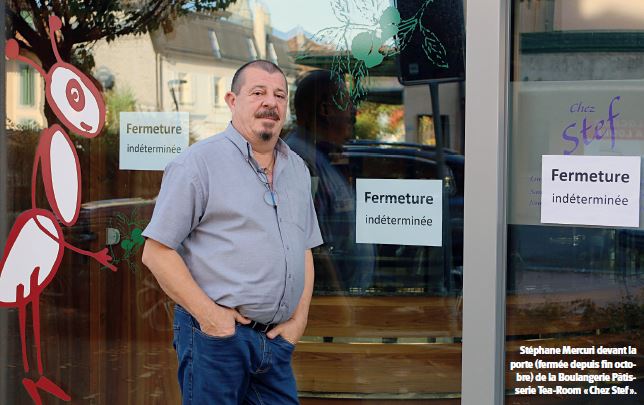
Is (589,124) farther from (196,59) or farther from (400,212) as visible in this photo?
(196,59)

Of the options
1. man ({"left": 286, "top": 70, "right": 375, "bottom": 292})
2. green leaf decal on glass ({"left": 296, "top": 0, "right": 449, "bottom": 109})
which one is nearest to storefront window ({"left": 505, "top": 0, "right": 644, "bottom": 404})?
green leaf decal on glass ({"left": 296, "top": 0, "right": 449, "bottom": 109})

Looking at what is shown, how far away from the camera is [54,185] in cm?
446

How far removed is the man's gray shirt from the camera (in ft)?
10.7

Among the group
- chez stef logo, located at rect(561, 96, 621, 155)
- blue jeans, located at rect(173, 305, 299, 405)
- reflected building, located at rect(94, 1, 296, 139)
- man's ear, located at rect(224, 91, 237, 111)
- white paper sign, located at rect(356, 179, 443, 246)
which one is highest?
reflected building, located at rect(94, 1, 296, 139)

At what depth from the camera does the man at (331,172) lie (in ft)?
13.8

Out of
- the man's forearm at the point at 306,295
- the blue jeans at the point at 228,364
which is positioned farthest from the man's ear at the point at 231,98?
the blue jeans at the point at 228,364

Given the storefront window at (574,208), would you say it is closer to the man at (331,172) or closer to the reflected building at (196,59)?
the man at (331,172)

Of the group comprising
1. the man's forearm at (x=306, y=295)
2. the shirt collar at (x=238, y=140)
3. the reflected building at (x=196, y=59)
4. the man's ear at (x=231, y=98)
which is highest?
the reflected building at (x=196, y=59)

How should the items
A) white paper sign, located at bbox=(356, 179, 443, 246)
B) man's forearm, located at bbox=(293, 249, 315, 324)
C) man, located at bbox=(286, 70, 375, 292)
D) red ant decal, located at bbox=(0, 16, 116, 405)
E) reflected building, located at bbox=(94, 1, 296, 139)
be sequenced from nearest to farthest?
man's forearm, located at bbox=(293, 249, 315, 324)
white paper sign, located at bbox=(356, 179, 443, 246)
man, located at bbox=(286, 70, 375, 292)
reflected building, located at bbox=(94, 1, 296, 139)
red ant decal, located at bbox=(0, 16, 116, 405)

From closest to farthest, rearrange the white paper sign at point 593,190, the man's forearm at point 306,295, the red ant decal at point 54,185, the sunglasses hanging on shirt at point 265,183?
the sunglasses hanging on shirt at point 265,183, the man's forearm at point 306,295, the white paper sign at point 593,190, the red ant decal at point 54,185

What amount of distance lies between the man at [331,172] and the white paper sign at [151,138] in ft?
1.57

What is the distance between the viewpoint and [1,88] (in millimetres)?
4492

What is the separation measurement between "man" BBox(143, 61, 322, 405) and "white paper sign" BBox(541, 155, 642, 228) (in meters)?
1.01

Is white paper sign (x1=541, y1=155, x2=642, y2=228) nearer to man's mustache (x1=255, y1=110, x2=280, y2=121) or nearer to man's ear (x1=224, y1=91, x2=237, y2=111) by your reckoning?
man's mustache (x1=255, y1=110, x2=280, y2=121)
